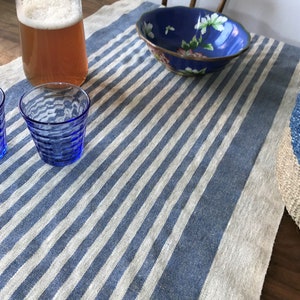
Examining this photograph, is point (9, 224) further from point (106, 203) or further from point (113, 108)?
point (113, 108)

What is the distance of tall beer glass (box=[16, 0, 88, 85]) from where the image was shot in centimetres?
52

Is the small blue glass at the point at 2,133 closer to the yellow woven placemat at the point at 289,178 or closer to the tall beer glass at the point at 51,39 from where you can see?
the tall beer glass at the point at 51,39

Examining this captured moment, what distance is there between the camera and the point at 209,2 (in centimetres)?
98

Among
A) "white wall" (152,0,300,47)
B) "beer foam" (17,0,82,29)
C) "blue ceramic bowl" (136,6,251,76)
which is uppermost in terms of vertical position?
"beer foam" (17,0,82,29)

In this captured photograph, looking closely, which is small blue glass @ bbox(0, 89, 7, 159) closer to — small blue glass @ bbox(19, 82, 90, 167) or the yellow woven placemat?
small blue glass @ bbox(19, 82, 90, 167)

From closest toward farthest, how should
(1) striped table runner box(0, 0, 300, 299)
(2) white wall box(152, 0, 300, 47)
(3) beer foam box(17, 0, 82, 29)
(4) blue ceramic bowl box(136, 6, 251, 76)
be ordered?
1. (1) striped table runner box(0, 0, 300, 299)
2. (3) beer foam box(17, 0, 82, 29)
3. (4) blue ceramic bowl box(136, 6, 251, 76)
4. (2) white wall box(152, 0, 300, 47)

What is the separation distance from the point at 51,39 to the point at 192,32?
0.30m

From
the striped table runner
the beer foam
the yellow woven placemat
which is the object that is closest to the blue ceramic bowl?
the striped table runner

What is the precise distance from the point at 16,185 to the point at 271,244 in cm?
31

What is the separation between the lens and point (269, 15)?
0.94m

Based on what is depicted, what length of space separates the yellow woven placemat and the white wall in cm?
60

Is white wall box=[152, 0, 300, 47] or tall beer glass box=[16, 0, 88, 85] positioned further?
white wall box=[152, 0, 300, 47]

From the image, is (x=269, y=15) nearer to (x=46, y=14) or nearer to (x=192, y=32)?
(x=192, y=32)

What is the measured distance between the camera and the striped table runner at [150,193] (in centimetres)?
37
